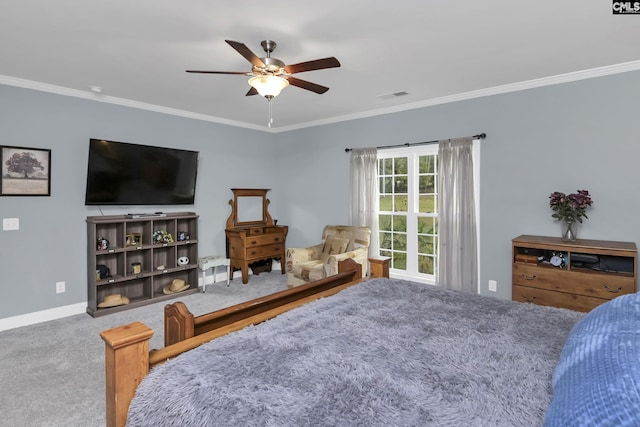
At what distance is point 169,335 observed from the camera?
1.66 m

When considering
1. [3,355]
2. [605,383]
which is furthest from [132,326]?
[3,355]

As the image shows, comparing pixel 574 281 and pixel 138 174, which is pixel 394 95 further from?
pixel 138 174

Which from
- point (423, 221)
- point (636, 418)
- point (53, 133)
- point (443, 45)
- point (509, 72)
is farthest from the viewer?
point (423, 221)

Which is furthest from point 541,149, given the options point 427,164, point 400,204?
point 400,204

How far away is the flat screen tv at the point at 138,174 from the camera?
4.09 metres

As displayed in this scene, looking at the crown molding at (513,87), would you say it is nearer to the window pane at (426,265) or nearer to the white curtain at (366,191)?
the white curtain at (366,191)

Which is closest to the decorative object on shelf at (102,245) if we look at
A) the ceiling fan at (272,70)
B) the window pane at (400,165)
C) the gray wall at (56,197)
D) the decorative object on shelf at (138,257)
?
the decorative object on shelf at (138,257)

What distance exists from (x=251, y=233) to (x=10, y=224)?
2809mm

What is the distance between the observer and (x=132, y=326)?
53.2 inches

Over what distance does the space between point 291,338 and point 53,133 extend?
12.9ft

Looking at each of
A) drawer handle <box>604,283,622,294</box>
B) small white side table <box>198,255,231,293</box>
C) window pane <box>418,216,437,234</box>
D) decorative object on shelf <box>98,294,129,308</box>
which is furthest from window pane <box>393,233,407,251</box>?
decorative object on shelf <box>98,294,129,308</box>

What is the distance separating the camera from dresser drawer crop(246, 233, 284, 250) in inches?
208

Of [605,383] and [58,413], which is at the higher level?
[605,383]

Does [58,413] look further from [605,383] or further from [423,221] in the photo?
[423,221]
